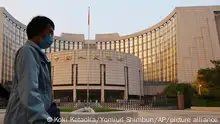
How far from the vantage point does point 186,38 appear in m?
70.3

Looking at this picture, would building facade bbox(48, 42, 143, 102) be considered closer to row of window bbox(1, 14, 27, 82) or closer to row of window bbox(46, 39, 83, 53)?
row of window bbox(1, 14, 27, 82)

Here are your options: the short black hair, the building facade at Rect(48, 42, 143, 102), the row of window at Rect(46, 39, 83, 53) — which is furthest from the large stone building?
the short black hair

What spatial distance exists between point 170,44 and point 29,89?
258ft

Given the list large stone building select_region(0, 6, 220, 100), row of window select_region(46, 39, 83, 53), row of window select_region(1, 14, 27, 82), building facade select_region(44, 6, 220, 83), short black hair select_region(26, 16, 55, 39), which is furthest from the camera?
row of window select_region(46, 39, 83, 53)

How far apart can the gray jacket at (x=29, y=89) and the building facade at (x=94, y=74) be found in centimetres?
6224

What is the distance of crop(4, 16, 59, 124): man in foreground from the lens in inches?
68.3

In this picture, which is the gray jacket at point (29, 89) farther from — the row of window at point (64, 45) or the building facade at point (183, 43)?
the row of window at point (64, 45)

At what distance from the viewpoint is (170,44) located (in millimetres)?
77812

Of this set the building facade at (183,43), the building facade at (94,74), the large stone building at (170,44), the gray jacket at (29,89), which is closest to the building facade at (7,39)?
the large stone building at (170,44)

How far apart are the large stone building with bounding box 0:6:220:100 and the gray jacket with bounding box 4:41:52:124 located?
6533 centimetres

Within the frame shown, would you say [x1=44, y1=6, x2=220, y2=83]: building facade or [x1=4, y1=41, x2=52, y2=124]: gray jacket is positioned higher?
[x1=44, y1=6, x2=220, y2=83]: building facade

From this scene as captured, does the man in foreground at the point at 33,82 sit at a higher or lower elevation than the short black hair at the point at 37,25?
lower

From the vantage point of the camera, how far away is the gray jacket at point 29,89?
1.72 metres

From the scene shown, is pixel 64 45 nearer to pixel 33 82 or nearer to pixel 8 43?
pixel 8 43
